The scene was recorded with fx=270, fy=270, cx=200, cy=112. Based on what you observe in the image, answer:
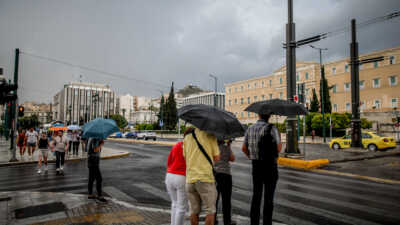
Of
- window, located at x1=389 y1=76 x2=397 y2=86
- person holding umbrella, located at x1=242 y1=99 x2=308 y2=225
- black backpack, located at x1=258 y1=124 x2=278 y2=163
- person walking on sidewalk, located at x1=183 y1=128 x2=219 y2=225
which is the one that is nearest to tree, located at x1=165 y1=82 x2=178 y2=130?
window, located at x1=389 y1=76 x2=397 y2=86

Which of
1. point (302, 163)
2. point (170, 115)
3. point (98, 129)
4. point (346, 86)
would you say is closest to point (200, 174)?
point (98, 129)

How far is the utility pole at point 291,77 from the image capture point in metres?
13.5

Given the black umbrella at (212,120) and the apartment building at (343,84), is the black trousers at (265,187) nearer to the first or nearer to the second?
the black umbrella at (212,120)

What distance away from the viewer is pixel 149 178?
970 centimetres

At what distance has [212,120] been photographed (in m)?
3.48

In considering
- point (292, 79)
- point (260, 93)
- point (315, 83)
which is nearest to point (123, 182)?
point (292, 79)

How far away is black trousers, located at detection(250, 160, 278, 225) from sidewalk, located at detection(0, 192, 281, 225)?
700mm

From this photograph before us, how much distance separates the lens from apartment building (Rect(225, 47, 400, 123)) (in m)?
52.8

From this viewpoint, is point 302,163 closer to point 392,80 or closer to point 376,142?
point 376,142

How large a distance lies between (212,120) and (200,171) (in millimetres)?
669

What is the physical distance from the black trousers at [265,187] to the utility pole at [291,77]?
9.80 meters

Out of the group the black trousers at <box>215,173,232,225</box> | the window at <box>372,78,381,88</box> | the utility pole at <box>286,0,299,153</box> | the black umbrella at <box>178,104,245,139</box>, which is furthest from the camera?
the window at <box>372,78,381,88</box>

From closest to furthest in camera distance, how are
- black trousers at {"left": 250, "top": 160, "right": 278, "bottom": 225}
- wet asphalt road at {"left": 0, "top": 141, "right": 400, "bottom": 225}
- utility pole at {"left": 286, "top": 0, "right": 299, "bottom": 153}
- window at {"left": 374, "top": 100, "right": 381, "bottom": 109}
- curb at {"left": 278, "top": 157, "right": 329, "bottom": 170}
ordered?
black trousers at {"left": 250, "top": 160, "right": 278, "bottom": 225}, wet asphalt road at {"left": 0, "top": 141, "right": 400, "bottom": 225}, curb at {"left": 278, "top": 157, "right": 329, "bottom": 170}, utility pole at {"left": 286, "top": 0, "right": 299, "bottom": 153}, window at {"left": 374, "top": 100, "right": 381, "bottom": 109}

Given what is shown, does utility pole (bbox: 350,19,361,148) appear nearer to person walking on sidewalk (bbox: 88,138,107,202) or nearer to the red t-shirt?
person walking on sidewalk (bbox: 88,138,107,202)
